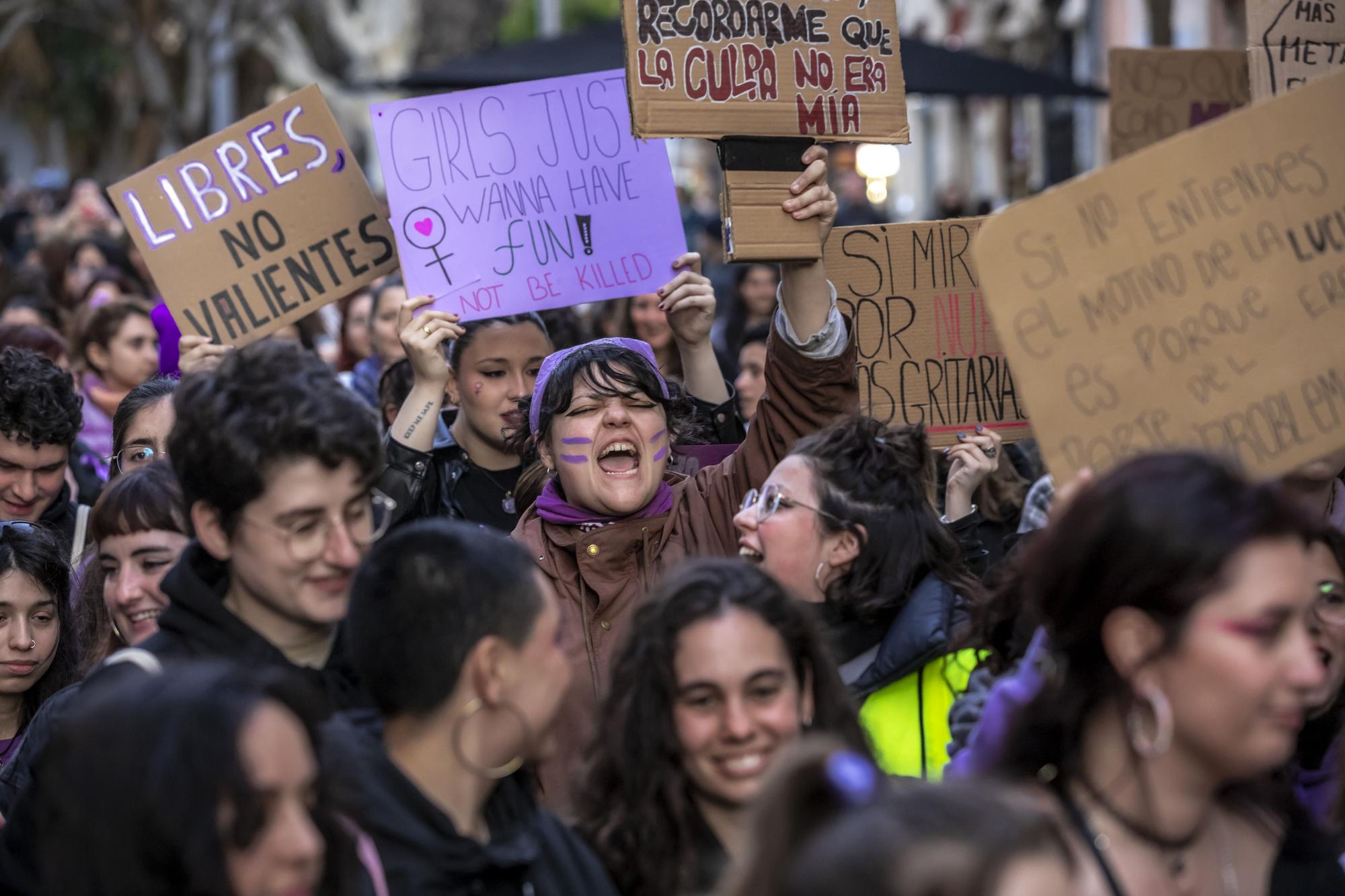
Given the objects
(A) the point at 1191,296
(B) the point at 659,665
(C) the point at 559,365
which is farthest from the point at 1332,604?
(C) the point at 559,365

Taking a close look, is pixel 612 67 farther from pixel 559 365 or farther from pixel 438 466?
pixel 559 365

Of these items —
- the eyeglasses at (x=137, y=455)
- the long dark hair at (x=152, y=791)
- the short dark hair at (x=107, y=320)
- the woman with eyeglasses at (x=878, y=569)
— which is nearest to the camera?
the long dark hair at (x=152, y=791)

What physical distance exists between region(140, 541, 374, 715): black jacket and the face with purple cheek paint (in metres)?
1.45

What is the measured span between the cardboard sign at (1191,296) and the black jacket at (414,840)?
3.64ft

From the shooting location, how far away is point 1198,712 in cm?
229

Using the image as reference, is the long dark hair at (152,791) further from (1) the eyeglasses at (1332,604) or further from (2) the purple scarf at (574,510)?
(1) the eyeglasses at (1332,604)

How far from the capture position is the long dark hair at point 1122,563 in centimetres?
228

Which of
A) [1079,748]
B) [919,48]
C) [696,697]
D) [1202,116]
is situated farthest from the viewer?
[919,48]

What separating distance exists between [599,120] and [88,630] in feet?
7.26

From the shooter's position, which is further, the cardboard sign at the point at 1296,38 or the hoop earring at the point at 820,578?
the cardboard sign at the point at 1296,38

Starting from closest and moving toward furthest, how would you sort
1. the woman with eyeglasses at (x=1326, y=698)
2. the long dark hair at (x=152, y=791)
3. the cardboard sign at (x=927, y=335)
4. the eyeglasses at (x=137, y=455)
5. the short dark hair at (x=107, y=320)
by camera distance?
1. the long dark hair at (x=152, y=791)
2. the woman with eyeglasses at (x=1326, y=698)
3. the eyeglasses at (x=137, y=455)
4. the cardboard sign at (x=927, y=335)
5. the short dark hair at (x=107, y=320)

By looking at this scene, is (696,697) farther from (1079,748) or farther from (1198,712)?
(1198,712)

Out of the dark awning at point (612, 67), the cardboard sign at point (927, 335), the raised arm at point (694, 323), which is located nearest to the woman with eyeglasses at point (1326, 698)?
the cardboard sign at point (927, 335)

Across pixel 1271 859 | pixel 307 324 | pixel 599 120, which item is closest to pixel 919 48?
pixel 307 324
